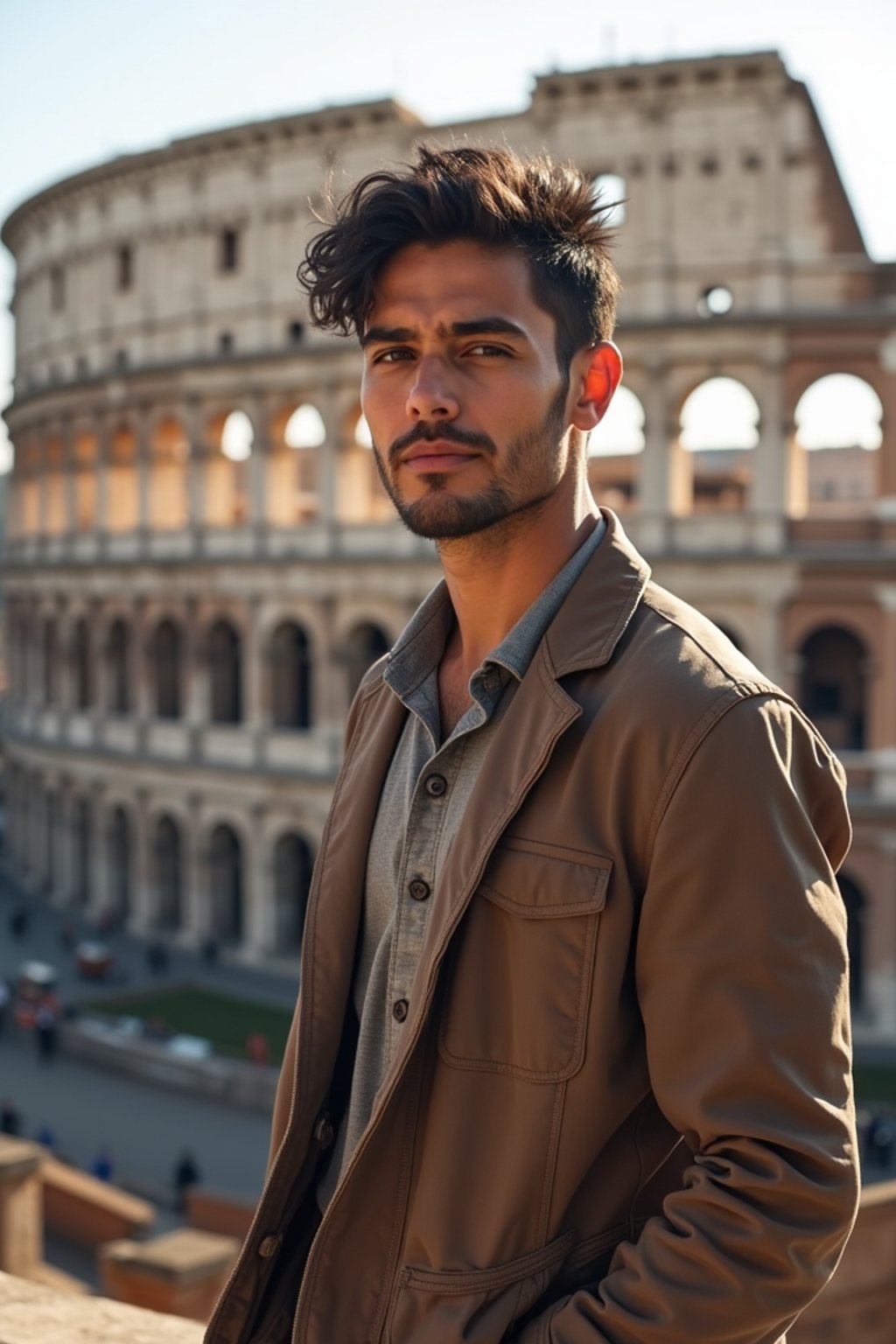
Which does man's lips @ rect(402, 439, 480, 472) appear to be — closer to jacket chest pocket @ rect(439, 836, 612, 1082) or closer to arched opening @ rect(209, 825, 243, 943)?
jacket chest pocket @ rect(439, 836, 612, 1082)

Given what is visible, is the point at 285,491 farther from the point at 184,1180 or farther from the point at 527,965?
the point at 527,965

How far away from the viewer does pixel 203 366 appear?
30484mm

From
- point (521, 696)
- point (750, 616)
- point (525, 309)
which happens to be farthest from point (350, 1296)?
point (750, 616)

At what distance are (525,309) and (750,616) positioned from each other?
914 inches

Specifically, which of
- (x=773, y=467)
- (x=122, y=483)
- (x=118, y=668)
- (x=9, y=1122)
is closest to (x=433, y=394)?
(x=9, y=1122)

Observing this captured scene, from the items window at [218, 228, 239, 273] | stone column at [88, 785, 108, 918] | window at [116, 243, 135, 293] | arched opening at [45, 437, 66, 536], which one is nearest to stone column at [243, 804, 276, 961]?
stone column at [88, 785, 108, 918]

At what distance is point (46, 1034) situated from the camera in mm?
24844

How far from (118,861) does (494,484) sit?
3243 centimetres

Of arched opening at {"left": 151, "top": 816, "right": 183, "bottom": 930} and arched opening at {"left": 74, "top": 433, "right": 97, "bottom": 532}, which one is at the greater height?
arched opening at {"left": 74, "top": 433, "right": 97, "bottom": 532}

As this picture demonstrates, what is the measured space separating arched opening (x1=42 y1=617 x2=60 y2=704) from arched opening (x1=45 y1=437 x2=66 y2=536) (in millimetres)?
2402

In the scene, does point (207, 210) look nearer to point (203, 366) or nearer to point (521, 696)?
point (203, 366)

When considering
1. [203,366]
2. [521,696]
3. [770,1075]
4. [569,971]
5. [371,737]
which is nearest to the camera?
[770,1075]

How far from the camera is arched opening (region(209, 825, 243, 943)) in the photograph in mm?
31125

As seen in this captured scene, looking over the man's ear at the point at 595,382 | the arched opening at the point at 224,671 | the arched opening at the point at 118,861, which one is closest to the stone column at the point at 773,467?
the arched opening at the point at 224,671
